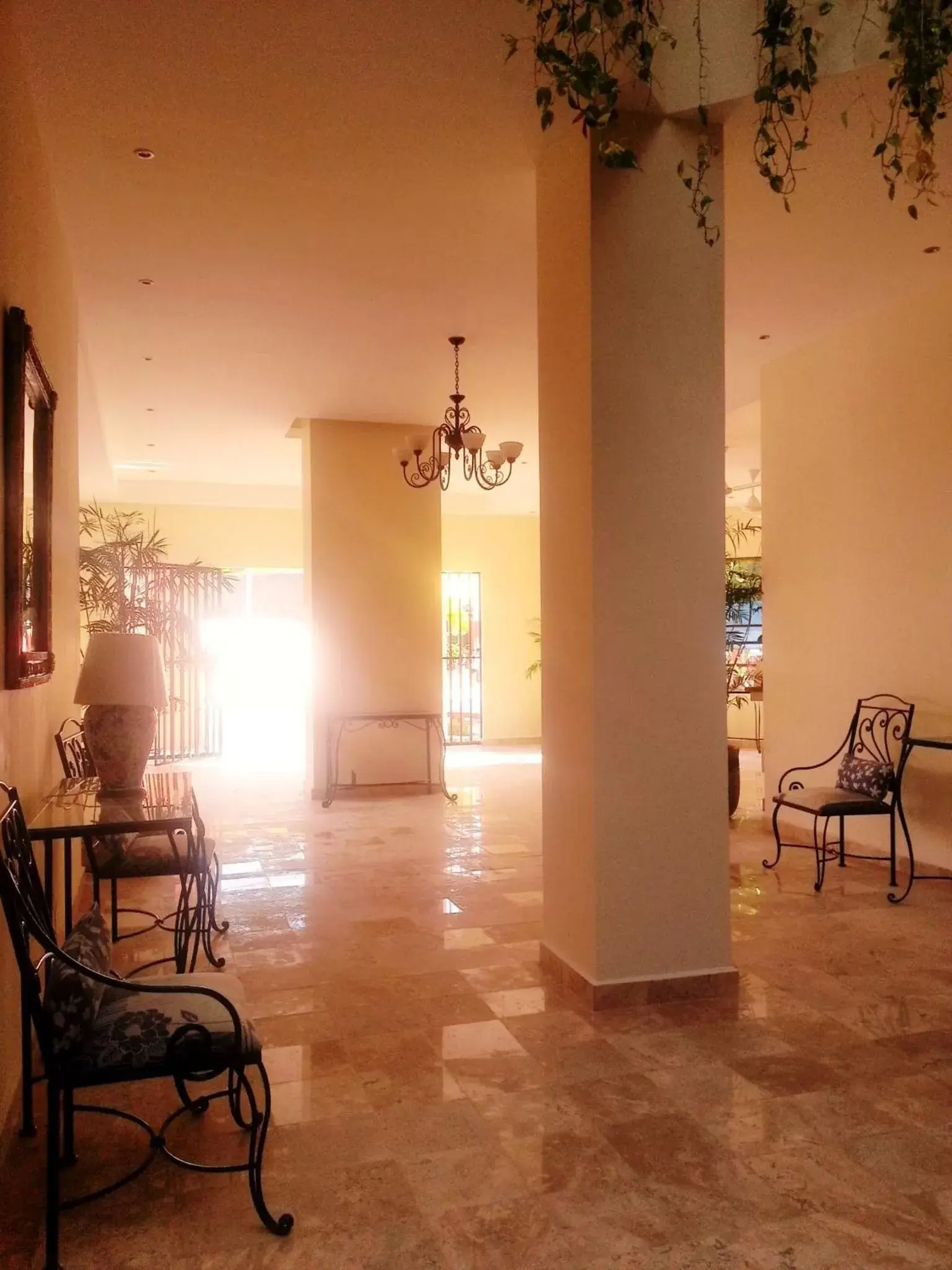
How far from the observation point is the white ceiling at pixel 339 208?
3.15 m

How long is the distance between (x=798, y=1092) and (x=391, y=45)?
3.31 meters

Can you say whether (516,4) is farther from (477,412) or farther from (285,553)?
(285,553)

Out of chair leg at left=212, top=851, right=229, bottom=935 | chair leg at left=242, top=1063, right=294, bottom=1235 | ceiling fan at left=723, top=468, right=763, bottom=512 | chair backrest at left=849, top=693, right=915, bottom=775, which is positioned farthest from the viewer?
ceiling fan at left=723, top=468, right=763, bottom=512

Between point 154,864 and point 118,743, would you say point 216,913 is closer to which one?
point 154,864

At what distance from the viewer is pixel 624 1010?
3451 mm

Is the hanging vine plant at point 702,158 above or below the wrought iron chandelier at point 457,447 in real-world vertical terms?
above

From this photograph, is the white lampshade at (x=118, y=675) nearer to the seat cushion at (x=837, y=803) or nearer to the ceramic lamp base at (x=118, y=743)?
the ceramic lamp base at (x=118, y=743)

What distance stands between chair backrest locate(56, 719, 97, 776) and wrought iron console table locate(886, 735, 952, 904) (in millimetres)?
3760

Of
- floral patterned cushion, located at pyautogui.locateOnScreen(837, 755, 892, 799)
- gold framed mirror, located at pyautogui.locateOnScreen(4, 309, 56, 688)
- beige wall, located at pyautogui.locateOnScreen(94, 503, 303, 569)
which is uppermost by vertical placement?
beige wall, located at pyautogui.locateOnScreen(94, 503, 303, 569)

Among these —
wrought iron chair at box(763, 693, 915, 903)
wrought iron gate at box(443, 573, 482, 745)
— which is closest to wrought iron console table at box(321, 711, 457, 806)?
wrought iron chair at box(763, 693, 915, 903)

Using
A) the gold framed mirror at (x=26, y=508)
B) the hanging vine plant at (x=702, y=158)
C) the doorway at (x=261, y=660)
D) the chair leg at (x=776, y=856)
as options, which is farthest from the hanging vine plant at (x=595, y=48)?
the doorway at (x=261, y=660)

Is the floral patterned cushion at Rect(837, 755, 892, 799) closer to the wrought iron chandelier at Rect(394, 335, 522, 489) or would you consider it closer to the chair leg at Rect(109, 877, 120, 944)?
the wrought iron chandelier at Rect(394, 335, 522, 489)

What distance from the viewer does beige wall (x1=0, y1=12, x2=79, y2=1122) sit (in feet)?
9.12

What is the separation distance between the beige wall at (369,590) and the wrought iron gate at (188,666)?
109 inches
